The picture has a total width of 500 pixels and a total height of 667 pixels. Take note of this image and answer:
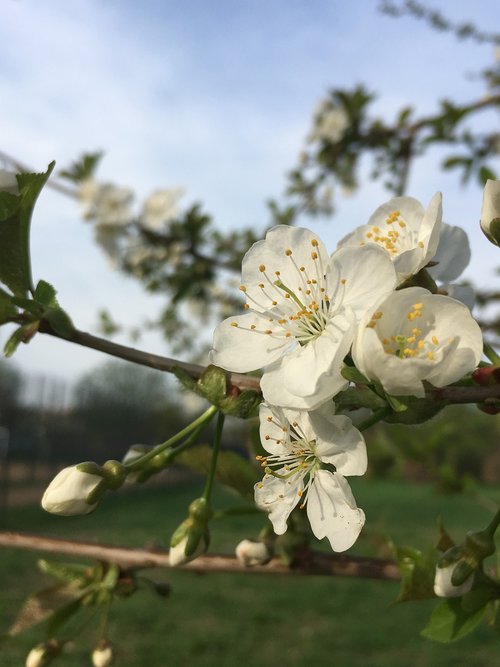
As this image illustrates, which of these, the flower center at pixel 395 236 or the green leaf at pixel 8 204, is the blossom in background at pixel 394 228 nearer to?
the flower center at pixel 395 236

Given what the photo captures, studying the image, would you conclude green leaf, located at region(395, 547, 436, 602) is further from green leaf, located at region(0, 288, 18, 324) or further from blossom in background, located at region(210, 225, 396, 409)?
green leaf, located at region(0, 288, 18, 324)

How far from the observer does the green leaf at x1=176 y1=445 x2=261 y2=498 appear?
0.84 meters

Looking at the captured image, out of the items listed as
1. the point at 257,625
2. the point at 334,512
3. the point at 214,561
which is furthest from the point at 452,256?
the point at 257,625

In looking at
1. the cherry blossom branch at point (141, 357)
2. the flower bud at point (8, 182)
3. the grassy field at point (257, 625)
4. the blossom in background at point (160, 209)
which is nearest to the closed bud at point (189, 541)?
the cherry blossom branch at point (141, 357)

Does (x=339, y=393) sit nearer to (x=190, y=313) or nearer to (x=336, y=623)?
(x=190, y=313)

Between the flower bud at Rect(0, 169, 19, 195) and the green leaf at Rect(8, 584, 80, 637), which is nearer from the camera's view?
the flower bud at Rect(0, 169, 19, 195)

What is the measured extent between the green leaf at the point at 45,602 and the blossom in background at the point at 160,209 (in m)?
1.43

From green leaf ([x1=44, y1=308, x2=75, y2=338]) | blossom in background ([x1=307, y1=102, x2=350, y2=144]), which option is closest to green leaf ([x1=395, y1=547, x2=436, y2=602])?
green leaf ([x1=44, y1=308, x2=75, y2=338])

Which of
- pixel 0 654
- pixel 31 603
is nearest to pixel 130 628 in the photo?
pixel 0 654

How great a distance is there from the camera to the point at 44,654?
97cm

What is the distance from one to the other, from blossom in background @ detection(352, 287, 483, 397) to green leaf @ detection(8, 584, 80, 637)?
0.62 metres

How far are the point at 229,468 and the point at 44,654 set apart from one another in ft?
1.38

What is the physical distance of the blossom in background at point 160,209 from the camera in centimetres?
217

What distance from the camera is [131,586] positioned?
0.91m
